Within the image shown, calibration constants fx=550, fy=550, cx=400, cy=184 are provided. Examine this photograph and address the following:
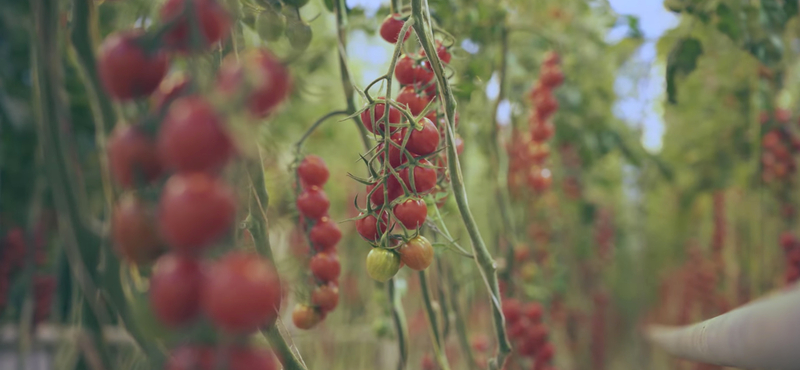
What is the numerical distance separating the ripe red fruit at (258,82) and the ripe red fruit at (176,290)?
0.05 meters

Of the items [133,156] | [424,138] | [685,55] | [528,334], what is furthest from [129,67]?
[528,334]

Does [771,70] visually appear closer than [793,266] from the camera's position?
No

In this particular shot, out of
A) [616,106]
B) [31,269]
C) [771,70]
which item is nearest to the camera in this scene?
[31,269]

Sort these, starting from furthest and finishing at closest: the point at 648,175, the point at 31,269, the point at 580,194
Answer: the point at 648,175 < the point at 580,194 < the point at 31,269

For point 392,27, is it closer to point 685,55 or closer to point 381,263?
point 381,263

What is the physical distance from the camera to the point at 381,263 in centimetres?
37

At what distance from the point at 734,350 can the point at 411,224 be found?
0.20 m

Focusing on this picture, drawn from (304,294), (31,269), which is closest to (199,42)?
(304,294)

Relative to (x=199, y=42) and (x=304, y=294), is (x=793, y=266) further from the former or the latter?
(x=199, y=42)

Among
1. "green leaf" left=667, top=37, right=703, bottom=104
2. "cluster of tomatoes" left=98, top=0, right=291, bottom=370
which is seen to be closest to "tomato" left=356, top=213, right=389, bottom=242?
"cluster of tomatoes" left=98, top=0, right=291, bottom=370

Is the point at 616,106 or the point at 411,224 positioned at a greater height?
the point at 411,224

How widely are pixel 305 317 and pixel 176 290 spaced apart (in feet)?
0.95

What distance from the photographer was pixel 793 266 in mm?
976

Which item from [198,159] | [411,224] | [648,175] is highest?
[198,159]
